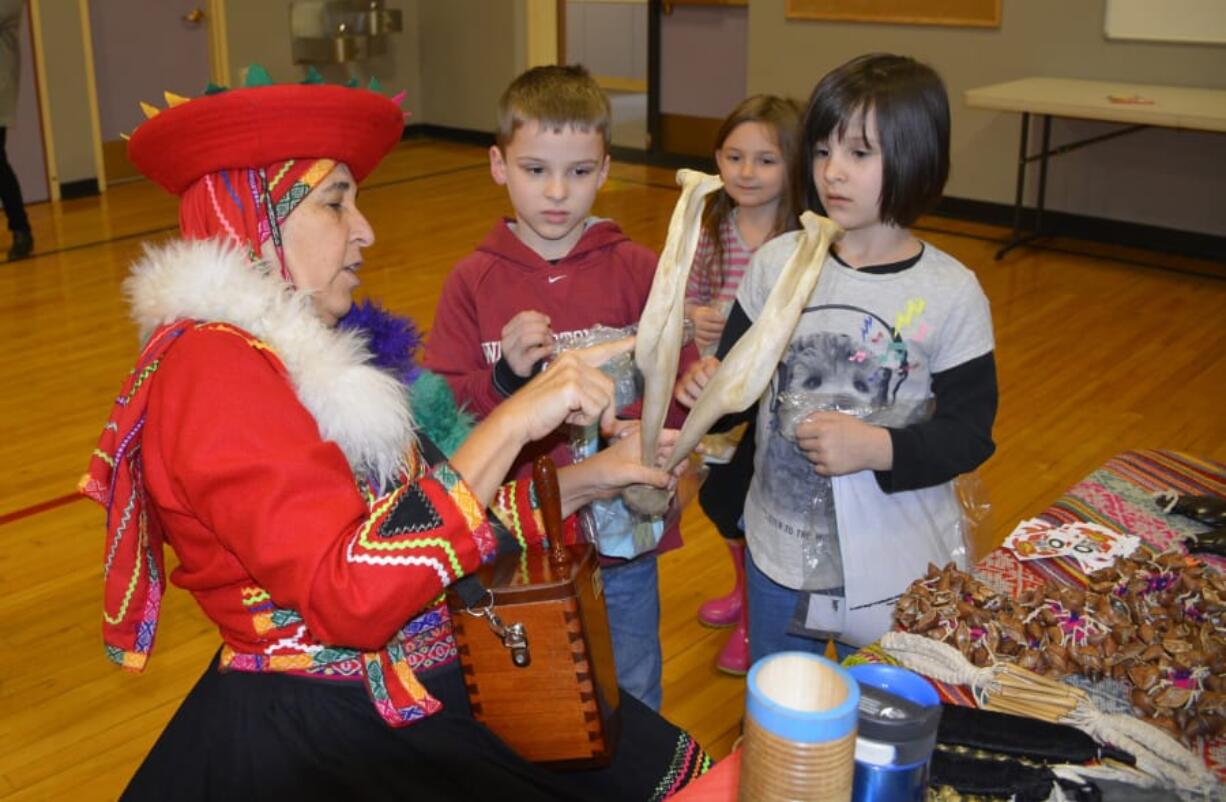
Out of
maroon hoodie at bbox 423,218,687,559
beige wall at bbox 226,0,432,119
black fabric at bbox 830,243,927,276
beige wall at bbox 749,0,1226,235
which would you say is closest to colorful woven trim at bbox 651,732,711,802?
maroon hoodie at bbox 423,218,687,559

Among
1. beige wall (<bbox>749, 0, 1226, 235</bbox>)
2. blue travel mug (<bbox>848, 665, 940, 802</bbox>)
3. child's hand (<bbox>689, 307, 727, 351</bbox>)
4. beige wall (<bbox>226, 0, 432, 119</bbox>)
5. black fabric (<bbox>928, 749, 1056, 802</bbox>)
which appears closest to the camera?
blue travel mug (<bbox>848, 665, 940, 802</bbox>)

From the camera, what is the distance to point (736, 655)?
287cm

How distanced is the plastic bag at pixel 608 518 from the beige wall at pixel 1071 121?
17.4ft

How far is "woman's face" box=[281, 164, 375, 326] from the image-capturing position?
65.0 inches

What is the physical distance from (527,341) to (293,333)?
0.47 metres

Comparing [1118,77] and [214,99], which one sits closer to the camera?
[214,99]

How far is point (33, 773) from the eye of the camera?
8.34ft

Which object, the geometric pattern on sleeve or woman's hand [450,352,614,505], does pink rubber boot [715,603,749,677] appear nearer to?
woman's hand [450,352,614,505]

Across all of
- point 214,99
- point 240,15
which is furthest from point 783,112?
point 240,15

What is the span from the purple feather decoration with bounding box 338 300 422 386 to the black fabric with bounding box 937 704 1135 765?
3.04 feet

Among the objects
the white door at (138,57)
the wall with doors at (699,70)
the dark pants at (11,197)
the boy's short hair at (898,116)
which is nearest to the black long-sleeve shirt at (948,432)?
the boy's short hair at (898,116)

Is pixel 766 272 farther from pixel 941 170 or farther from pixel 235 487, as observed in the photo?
pixel 235 487

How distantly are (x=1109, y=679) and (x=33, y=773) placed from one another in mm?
2126

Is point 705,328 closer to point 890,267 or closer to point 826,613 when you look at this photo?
point 890,267
